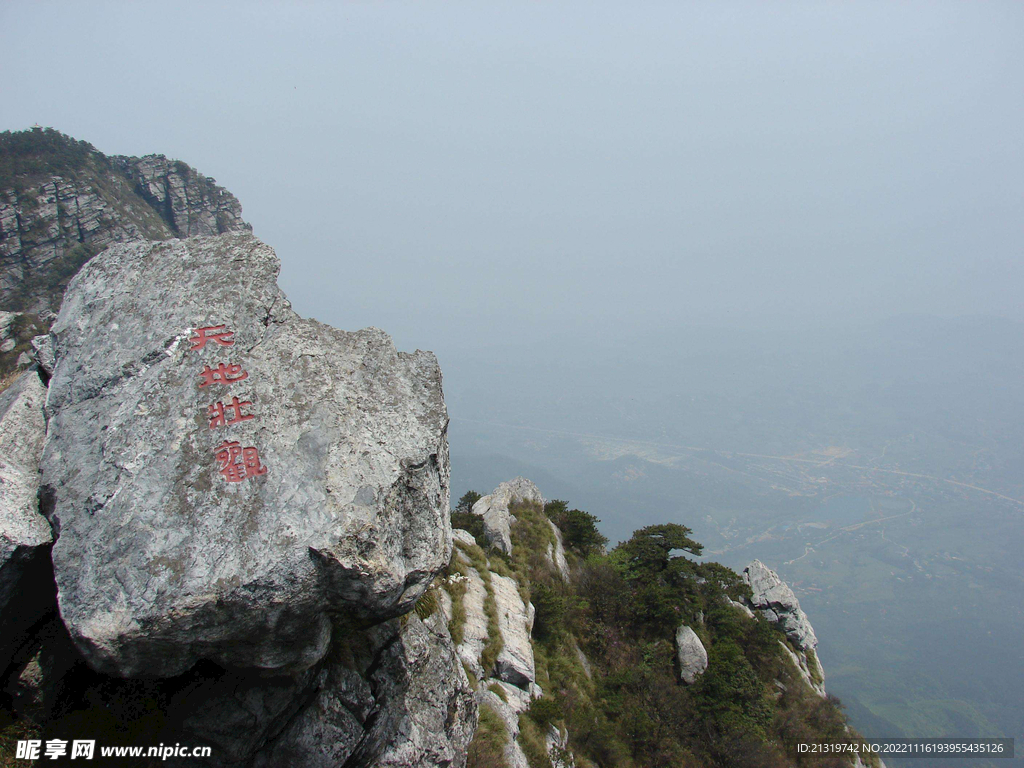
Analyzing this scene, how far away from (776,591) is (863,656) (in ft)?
506

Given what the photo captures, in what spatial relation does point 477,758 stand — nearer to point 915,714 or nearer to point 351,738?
point 351,738

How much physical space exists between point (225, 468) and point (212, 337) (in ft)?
7.72

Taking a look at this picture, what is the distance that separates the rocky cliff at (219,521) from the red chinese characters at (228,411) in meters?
0.03

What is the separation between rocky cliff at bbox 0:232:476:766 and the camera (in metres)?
5.38

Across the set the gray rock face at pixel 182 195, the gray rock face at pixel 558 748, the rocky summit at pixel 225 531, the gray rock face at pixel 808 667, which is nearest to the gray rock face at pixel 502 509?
the gray rock face at pixel 558 748

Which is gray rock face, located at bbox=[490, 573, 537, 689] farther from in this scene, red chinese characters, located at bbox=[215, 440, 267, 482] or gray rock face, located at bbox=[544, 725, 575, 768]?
red chinese characters, located at bbox=[215, 440, 267, 482]

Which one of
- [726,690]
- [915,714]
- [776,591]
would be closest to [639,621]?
[726,690]

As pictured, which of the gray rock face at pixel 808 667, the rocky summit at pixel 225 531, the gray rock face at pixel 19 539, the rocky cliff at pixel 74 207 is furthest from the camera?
the rocky cliff at pixel 74 207

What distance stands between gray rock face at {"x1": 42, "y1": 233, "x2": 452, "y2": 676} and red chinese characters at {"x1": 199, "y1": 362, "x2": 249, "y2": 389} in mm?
28

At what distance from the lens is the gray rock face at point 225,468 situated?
5.30 m

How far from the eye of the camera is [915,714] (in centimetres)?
10325

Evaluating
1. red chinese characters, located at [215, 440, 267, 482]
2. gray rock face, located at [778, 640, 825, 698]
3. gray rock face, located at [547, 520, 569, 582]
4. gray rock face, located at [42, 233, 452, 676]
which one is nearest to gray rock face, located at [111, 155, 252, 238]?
gray rock face, located at [547, 520, 569, 582]

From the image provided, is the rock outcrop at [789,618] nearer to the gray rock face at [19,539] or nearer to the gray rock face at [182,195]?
the gray rock face at [19,539]

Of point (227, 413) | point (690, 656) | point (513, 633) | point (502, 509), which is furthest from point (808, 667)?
point (227, 413)
